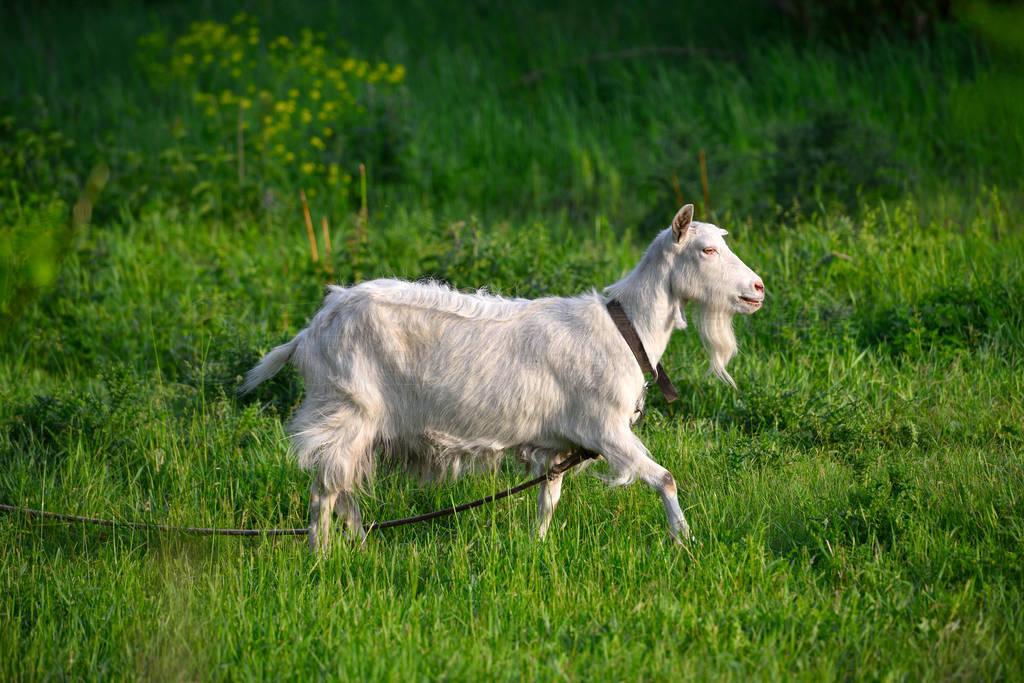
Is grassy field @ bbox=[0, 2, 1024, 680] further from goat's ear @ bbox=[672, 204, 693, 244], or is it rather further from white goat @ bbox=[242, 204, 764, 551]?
goat's ear @ bbox=[672, 204, 693, 244]

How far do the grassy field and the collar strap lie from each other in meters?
0.63

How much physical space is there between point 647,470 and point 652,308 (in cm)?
76

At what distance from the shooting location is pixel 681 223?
173 inches

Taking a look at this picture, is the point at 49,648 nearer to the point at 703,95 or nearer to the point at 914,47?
the point at 703,95

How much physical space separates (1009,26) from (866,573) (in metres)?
2.10

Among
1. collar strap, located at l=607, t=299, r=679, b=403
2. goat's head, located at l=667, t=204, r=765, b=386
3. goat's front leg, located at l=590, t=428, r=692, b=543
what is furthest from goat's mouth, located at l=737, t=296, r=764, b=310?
goat's front leg, located at l=590, t=428, r=692, b=543

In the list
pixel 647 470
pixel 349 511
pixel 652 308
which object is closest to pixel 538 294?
pixel 652 308

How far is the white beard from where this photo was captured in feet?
15.1

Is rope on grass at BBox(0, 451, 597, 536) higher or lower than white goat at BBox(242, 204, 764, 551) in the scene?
lower

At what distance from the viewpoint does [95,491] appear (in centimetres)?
515

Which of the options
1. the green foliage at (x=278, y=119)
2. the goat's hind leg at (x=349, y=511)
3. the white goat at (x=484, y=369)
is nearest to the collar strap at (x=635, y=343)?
the white goat at (x=484, y=369)

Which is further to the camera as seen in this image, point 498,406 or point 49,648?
point 498,406

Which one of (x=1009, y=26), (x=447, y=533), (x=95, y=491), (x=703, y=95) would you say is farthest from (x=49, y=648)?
(x=703, y=95)

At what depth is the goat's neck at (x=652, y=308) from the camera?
4.57 metres
